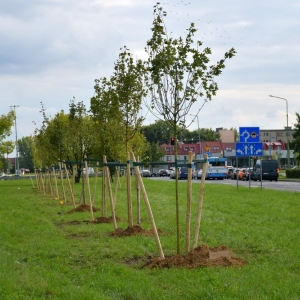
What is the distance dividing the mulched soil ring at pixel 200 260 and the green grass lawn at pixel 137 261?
0.79 feet

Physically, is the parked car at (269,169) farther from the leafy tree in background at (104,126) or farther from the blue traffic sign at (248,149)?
the leafy tree in background at (104,126)

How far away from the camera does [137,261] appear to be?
37.0 ft

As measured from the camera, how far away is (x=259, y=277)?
8.90 metres

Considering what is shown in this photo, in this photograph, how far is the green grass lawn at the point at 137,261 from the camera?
8.29m

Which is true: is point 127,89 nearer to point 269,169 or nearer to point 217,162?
point 269,169

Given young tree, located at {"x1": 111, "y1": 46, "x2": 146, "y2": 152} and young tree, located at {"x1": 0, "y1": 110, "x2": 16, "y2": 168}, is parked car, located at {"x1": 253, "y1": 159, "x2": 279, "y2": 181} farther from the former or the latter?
young tree, located at {"x1": 111, "y1": 46, "x2": 146, "y2": 152}

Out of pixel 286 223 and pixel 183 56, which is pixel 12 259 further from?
pixel 286 223

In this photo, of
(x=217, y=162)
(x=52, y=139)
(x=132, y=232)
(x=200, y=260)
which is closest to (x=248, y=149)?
(x=52, y=139)

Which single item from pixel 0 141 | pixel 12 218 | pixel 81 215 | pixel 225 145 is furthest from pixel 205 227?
pixel 225 145

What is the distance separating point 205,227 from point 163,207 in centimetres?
802

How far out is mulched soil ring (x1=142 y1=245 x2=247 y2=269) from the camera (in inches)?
398

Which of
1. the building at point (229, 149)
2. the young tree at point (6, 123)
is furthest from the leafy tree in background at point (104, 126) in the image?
the building at point (229, 149)

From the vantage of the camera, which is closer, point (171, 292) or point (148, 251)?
point (171, 292)

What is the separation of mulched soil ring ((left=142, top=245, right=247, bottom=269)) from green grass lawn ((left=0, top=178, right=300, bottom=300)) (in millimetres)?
242
